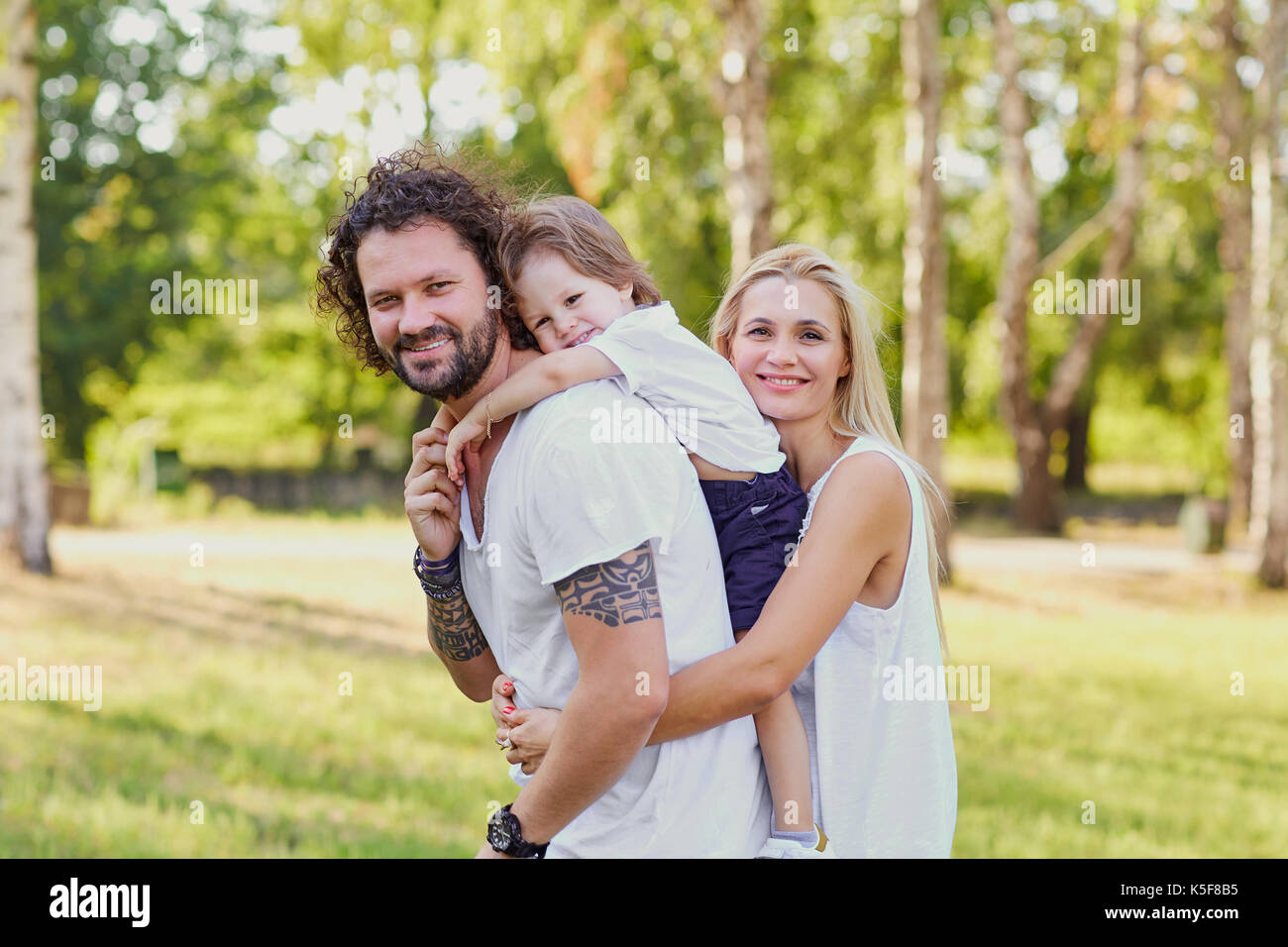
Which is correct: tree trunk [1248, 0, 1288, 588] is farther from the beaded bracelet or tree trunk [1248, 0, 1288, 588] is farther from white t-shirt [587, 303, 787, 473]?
the beaded bracelet

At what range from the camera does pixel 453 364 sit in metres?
2.53

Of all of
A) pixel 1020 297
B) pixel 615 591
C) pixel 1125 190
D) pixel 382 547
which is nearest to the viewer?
pixel 615 591

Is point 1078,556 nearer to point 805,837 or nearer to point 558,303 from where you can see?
point 558,303

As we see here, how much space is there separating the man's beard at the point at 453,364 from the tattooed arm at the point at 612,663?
0.61m

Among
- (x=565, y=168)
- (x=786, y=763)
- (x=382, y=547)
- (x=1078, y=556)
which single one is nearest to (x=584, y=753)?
(x=786, y=763)

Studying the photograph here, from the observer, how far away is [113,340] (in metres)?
22.8

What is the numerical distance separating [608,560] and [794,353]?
2.83ft

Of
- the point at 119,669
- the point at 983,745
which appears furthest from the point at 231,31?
the point at 983,745

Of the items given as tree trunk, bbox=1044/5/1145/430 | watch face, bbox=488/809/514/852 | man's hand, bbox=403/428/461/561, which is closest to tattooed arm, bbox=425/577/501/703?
man's hand, bbox=403/428/461/561

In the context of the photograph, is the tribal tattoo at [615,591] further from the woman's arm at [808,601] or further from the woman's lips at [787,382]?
the woman's lips at [787,382]

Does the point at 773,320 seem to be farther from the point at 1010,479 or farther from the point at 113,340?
the point at 1010,479

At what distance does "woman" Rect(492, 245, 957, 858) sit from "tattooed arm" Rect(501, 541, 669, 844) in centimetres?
12

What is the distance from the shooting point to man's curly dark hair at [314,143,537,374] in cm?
253

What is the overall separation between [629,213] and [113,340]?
11883 millimetres
